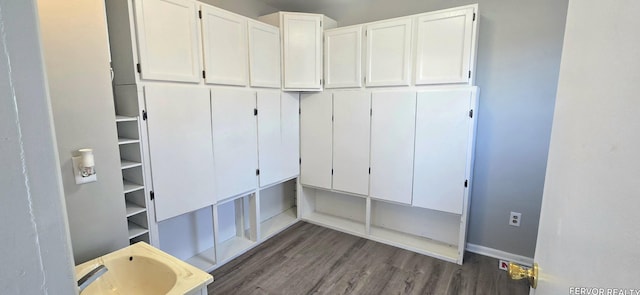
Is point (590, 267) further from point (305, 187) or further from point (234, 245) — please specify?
point (305, 187)

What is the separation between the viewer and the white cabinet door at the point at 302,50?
112 inches

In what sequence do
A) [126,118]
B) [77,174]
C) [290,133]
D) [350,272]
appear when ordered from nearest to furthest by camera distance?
[77,174]
[126,118]
[350,272]
[290,133]

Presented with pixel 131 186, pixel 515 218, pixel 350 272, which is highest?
pixel 131 186

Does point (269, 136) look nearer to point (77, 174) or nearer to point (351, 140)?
point (351, 140)

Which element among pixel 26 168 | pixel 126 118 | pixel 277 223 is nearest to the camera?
pixel 26 168

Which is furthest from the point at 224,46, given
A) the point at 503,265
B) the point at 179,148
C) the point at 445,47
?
the point at 503,265

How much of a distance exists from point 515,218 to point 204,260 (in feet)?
9.53

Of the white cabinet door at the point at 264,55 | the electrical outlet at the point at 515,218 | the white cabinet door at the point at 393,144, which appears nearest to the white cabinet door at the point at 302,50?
the white cabinet door at the point at 264,55

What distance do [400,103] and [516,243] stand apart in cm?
170

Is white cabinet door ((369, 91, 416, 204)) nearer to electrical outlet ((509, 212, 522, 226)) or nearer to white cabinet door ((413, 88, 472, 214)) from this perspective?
white cabinet door ((413, 88, 472, 214))

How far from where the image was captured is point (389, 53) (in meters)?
2.63

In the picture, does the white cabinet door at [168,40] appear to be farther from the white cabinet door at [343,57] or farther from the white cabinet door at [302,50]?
the white cabinet door at [343,57]

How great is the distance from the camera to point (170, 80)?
1961mm

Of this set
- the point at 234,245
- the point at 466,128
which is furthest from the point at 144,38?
the point at 466,128
